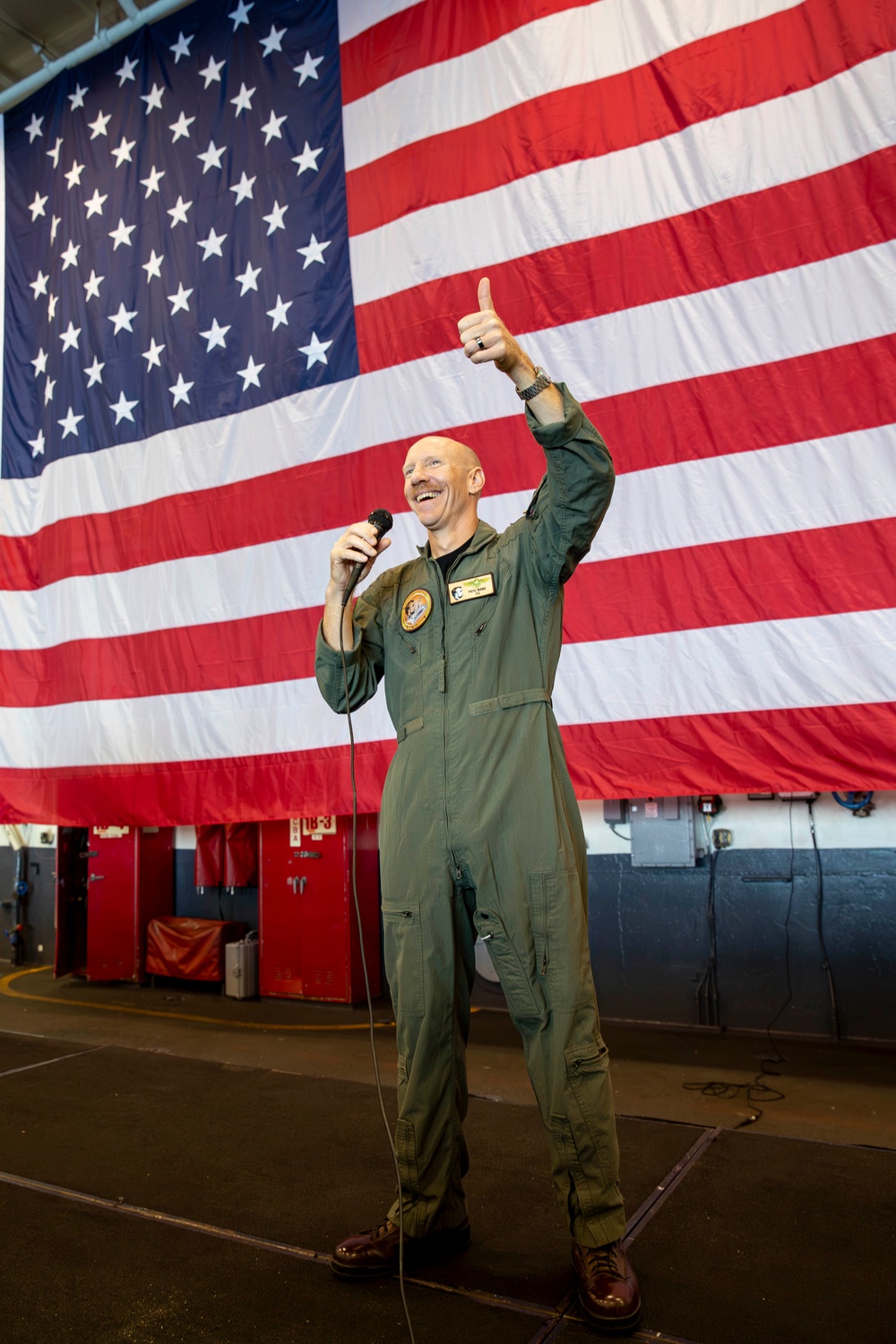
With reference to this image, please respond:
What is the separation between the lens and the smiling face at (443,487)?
5.79 ft

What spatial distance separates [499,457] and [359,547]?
208 centimetres

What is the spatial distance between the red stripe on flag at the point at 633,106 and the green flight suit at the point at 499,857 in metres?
2.45

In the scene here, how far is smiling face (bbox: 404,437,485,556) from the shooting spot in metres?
1.77

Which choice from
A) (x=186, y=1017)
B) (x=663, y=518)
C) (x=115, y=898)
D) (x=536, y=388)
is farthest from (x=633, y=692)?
(x=115, y=898)

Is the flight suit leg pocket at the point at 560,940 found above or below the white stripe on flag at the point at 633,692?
below

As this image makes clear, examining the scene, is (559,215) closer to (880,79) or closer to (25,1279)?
(880,79)

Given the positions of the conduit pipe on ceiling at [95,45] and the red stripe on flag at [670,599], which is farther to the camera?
the conduit pipe on ceiling at [95,45]

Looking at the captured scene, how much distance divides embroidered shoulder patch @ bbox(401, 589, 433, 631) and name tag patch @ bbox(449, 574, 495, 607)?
5 cm

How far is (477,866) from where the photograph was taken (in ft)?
5.21

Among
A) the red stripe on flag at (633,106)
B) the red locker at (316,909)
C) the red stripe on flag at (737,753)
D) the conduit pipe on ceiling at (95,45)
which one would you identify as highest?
the conduit pipe on ceiling at (95,45)

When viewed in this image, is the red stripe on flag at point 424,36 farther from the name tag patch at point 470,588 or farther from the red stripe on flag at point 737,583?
the name tag patch at point 470,588

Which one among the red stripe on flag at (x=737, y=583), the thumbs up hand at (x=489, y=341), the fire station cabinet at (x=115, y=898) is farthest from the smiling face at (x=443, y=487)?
the fire station cabinet at (x=115, y=898)

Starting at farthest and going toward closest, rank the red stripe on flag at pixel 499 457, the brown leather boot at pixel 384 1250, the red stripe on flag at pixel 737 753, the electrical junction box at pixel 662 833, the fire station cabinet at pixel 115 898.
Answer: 1. the fire station cabinet at pixel 115 898
2. the electrical junction box at pixel 662 833
3. the red stripe on flag at pixel 499 457
4. the red stripe on flag at pixel 737 753
5. the brown leather boot at pixel 384 1250

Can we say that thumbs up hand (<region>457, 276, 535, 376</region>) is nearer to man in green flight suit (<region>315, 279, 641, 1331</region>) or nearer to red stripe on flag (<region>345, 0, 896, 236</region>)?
man in green flight suit (<region>315, 279, 641, 1331</region>)
